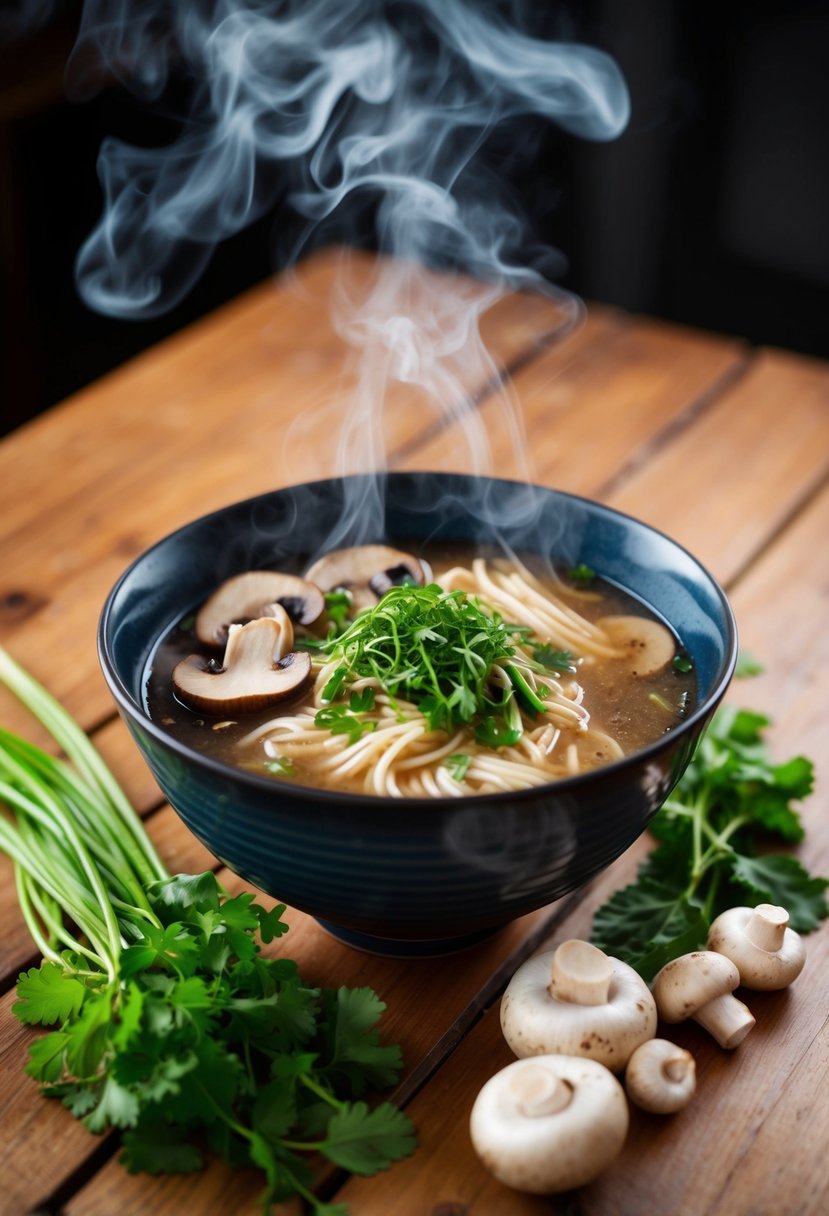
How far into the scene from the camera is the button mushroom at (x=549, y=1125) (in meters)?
1.40

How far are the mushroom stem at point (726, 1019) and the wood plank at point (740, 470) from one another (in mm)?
1212

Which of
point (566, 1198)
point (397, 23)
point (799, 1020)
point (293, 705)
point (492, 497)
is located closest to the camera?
point (566, 1198)

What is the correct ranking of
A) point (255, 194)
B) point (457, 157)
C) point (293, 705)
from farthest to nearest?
1. point (255, 194)
2. point (457, 157)
3. point (293, 705)

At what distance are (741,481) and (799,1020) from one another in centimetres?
157

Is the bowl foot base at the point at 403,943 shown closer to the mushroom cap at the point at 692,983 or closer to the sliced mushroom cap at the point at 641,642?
the mushroom cap at the point at 692,983

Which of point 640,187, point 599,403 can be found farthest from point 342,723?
point 640,187

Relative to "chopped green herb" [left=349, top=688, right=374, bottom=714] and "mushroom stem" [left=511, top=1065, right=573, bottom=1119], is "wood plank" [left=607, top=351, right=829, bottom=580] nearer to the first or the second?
"chopped green herb" [left=349, top=688, right=374, bottom=714]

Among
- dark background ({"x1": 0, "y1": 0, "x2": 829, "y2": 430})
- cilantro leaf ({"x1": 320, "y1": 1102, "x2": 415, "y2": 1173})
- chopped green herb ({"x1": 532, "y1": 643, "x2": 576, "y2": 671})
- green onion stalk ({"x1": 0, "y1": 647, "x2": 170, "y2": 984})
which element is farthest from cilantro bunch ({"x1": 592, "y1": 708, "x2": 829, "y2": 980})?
dark background ({"x1": 0, "y1": 0, "x2": 829, "y2": 430})

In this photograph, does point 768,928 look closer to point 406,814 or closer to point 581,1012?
point 581,1012

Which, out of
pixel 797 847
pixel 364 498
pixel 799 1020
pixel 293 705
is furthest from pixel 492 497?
pixel 799 1020

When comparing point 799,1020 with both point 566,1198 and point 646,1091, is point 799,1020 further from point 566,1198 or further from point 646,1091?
point 566,1198

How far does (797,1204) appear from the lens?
4.77 ft

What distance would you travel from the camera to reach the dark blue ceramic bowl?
1442 mm

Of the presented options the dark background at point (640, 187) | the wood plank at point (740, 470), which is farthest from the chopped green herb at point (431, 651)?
the dark background at point (640, 187)
